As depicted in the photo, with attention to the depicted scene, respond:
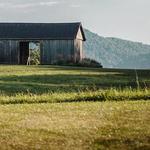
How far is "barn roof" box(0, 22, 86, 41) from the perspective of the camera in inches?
2598

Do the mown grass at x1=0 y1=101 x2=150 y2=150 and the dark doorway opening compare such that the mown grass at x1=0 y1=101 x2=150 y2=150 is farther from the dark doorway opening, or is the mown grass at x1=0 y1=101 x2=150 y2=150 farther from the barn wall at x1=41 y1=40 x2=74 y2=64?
the dark doorway opening

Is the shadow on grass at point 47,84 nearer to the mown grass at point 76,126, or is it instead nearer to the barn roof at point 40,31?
the mown grass at point 76,126

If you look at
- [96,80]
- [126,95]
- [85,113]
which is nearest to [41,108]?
[85,113]

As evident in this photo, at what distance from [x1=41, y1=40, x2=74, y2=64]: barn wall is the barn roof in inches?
24.9

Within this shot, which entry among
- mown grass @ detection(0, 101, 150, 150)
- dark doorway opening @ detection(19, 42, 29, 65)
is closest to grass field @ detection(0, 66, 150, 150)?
mown grass @ detection(0, 101, 150, 150)

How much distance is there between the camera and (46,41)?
65.9 metres

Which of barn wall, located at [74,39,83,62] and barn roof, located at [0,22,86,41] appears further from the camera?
barn wall, located at [74,39,83,62]

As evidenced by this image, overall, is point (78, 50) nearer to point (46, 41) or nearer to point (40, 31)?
point (46, 41)

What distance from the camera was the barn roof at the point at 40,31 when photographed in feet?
217

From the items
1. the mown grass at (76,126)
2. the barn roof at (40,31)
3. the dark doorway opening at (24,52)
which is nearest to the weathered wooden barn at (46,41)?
the barn roof at (40,31)

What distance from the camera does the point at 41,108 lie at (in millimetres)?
16578

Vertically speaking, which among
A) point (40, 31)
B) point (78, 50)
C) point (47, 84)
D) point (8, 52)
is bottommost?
point (47, 84)

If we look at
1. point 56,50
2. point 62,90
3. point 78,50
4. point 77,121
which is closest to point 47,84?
point 62,90

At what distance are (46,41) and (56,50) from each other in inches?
59.4
